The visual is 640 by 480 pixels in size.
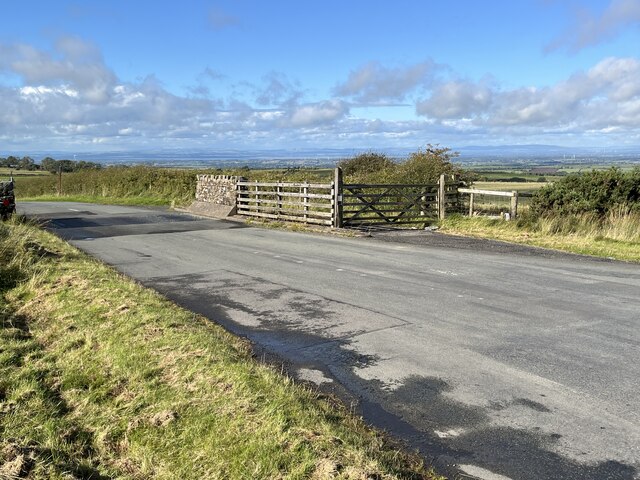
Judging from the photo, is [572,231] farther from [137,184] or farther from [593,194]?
[137,184]

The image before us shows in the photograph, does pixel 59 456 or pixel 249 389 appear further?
pixel 249 389

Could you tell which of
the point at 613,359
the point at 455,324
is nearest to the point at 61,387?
the point at 455,324

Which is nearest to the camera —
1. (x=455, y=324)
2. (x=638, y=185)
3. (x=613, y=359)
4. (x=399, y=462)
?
(x=399, y=462)

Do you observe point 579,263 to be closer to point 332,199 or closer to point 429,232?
point 429,232

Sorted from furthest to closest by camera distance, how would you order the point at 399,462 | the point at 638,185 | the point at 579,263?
1. the point at 638,185
2. the point at 579,263
3. the point at 399,462

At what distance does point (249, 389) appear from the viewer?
4691mm

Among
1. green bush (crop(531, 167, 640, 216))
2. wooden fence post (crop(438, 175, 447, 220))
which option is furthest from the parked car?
green bush (crop(531, 167, 640, 216))

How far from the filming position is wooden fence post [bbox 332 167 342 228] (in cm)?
1809

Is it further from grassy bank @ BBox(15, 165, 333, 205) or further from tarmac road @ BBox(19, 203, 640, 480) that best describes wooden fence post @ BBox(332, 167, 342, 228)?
grassy bank @ BBox(15, 165, 333, 205)

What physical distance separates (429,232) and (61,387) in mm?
13733

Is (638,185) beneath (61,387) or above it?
above

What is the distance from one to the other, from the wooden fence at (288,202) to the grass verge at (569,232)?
4087mm

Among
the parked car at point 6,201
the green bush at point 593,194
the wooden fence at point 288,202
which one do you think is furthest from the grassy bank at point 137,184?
the green bush at point 593,194

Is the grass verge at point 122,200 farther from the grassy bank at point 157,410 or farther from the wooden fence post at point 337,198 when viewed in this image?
the grassy bank at point 157,410
